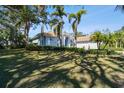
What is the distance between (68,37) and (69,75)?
133ft

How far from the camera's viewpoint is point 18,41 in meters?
30.5

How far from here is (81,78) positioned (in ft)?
32.2

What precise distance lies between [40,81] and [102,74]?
9.94ft
